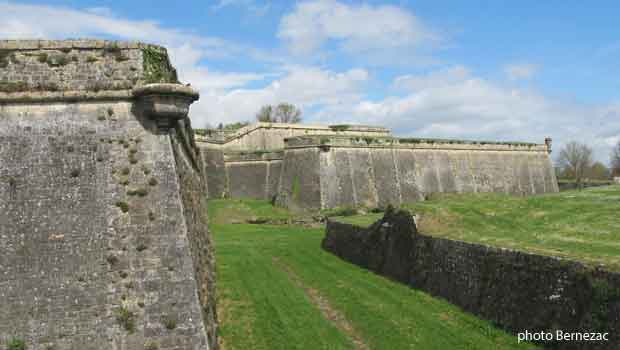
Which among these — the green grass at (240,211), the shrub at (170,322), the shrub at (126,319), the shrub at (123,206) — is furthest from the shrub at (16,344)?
the green grass at (240,211)

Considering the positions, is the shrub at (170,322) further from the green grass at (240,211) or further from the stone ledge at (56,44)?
the green grass at (240,211)

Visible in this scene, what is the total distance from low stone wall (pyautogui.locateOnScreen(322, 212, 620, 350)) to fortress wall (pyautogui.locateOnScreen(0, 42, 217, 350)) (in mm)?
6037

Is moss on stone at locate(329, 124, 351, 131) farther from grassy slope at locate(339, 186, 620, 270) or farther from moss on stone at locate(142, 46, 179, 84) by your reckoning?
moss on stone at locate(142, 46, 179, 84)

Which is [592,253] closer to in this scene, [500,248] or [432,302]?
[500,248]

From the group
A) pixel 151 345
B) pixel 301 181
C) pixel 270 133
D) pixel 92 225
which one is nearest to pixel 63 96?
pixel 92 225

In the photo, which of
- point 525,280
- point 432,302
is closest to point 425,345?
point 525,280

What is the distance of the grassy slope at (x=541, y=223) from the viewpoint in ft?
33.1

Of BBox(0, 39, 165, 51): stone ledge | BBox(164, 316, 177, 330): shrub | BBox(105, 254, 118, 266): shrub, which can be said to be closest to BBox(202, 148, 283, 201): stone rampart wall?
BBox(0, 39, 165, 51): stone ledge

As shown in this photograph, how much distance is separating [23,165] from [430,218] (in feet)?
35.7

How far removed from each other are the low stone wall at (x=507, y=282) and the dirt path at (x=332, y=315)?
2907mm

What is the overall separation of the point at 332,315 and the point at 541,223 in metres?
6.80

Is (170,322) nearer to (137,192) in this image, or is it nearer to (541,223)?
(137,192)

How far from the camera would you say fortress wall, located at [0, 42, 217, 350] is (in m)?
7.59

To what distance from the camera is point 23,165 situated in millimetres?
8609
